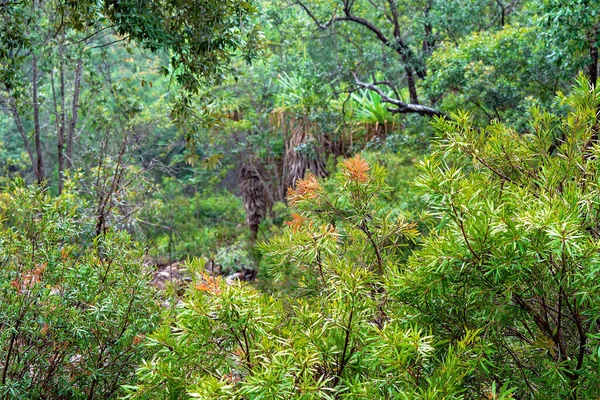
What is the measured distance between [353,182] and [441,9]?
7224 millimetres

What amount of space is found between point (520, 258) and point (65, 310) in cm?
213

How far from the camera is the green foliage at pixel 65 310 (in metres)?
2.84

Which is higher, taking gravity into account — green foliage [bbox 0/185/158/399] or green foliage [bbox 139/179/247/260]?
green foliage [bbox 0/185/158/399]

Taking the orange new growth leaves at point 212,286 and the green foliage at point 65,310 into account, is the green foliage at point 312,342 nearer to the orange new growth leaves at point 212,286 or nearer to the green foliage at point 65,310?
the orange new growth leaves at point 212,286

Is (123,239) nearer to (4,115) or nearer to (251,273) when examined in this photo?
(251,273)

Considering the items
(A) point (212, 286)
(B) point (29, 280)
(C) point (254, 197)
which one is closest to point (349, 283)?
(A) point (212, 286)

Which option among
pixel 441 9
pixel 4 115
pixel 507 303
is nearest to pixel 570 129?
pixel 507 303

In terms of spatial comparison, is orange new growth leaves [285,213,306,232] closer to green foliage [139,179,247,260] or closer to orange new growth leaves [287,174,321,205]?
orange new growth leaves [287,174,321,205]

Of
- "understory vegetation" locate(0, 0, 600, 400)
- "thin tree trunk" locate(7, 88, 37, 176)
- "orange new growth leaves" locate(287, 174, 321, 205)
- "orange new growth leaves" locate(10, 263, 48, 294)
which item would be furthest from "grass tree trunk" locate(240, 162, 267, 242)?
"orange new growth leaves" locate(287, 174, 321, 205)

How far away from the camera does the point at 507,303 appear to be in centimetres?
191

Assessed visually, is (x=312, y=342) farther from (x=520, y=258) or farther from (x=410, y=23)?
(x=410, y=23)

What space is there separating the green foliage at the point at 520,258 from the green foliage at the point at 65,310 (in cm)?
160

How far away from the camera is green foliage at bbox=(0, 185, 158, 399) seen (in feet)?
9.33

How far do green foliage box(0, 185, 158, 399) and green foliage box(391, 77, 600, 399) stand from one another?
1597 mm
